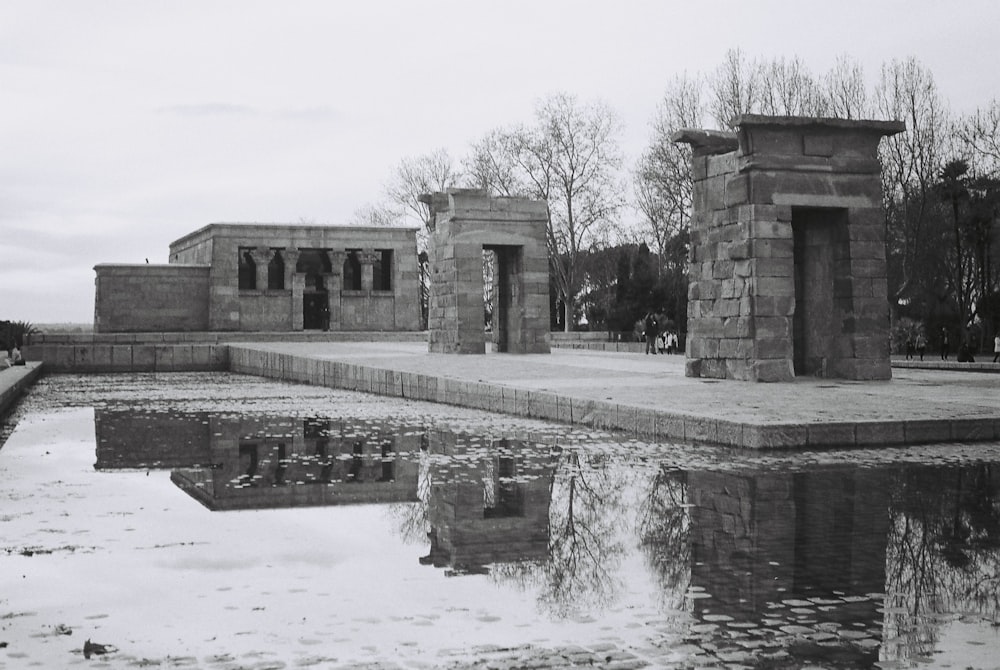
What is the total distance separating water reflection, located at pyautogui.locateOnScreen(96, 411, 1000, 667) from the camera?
510cm

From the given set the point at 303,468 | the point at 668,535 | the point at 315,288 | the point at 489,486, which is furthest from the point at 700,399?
the point at 315,288

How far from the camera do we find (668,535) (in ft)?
23.4

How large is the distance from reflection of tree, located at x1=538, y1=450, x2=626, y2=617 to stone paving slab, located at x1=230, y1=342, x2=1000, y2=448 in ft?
6.94

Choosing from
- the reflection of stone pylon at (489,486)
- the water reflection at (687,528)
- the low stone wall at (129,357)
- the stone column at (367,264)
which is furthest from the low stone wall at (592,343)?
the reflection of stone pylon at (489,486)

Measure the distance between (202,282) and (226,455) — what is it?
1520 inches

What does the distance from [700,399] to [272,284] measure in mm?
38789

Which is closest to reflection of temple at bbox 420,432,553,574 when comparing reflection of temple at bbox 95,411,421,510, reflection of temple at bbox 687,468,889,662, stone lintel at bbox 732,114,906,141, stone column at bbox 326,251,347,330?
reflection of temple at bbox 95,411,421,510

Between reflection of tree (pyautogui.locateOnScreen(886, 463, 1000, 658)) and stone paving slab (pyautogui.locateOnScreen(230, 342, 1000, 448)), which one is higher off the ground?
stone paving slab (pyautogui.locateOnScreen(230, 342, 1000, 448))

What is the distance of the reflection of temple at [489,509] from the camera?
664 centimetres

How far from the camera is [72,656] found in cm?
459

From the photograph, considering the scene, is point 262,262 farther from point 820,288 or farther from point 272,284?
point 820,288

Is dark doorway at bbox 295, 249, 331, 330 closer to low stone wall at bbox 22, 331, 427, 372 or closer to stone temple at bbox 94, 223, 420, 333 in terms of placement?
stone temple at bbox 94, 223, 420, 333

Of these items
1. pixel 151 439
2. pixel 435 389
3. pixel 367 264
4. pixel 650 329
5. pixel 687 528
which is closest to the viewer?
pixel 687 528

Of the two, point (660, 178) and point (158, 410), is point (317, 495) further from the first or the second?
point (660, 178)
